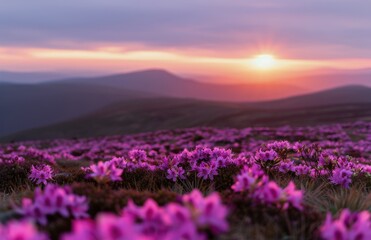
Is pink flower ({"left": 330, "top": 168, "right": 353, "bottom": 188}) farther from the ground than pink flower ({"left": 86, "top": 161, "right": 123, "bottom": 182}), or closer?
closer

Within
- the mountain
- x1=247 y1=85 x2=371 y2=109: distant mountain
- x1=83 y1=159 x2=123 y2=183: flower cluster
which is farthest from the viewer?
x1=247 y1=85 x2=371 y2=109: distant mountain

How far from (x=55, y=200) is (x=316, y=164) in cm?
694

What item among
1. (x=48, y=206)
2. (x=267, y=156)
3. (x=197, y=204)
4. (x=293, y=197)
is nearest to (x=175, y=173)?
(x=267, y=156)

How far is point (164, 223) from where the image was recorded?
11.7ft

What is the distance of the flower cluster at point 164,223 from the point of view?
3.07m

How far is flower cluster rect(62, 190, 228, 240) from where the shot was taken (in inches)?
121

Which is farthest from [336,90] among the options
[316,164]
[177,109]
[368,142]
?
[316,164]

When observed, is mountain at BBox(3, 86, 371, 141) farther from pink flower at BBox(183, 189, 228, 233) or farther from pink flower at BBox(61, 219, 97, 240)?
pink flower at BBox(61, 219, 97, 240)

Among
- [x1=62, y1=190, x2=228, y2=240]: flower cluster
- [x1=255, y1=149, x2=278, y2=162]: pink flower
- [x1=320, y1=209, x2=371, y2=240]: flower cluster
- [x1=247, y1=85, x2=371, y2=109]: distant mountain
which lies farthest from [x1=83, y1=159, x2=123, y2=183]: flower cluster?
[x1=247, y1=85, x2=371, y2=109]: distant mountain

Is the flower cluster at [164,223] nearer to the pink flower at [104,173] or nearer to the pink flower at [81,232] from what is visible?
the pink flower at [81,232]

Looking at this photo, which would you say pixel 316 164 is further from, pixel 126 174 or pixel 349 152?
pixel 349 152

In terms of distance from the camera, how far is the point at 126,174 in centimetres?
888

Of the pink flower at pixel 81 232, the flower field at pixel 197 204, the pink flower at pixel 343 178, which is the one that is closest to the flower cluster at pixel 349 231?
the flower field at pixel 197 204

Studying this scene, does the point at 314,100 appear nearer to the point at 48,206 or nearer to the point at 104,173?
the point at 104,173
